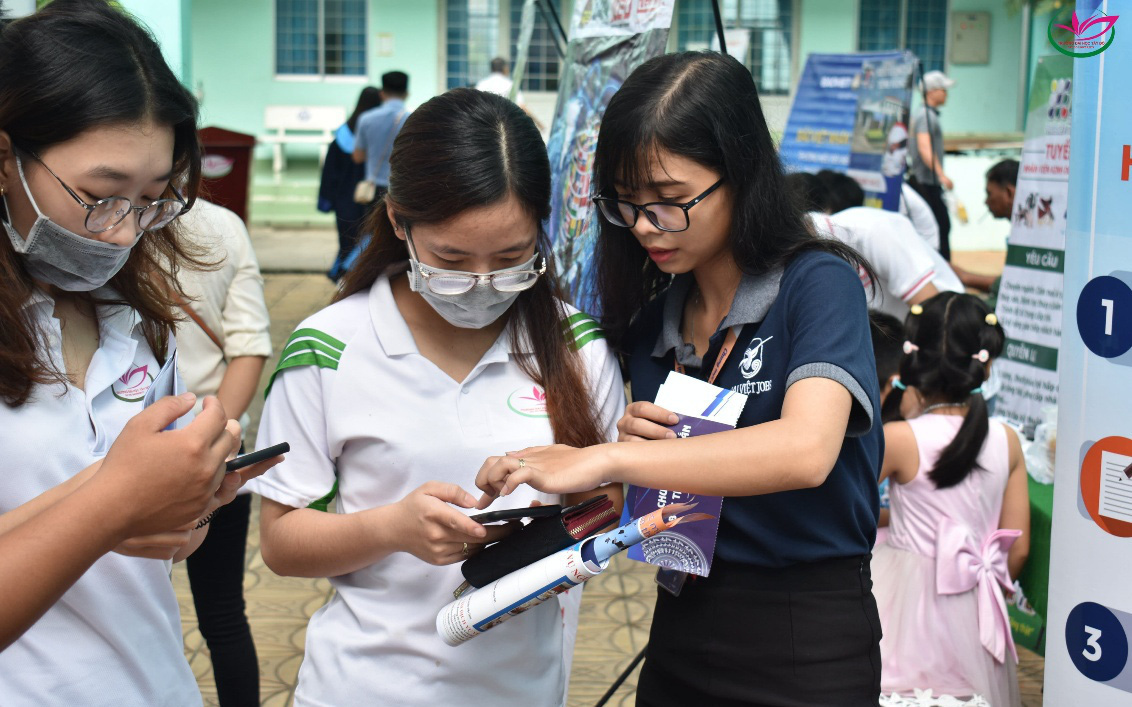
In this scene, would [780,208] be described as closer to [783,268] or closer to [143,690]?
[783,268]

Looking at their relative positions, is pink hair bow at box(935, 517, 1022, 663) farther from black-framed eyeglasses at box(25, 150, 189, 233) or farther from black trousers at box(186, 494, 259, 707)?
black-framed eyeglasses at box(25, 150, 189, 233)

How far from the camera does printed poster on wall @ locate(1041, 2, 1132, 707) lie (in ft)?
6.22

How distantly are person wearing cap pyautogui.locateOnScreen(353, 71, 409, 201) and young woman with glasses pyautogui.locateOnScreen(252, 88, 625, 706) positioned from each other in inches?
262

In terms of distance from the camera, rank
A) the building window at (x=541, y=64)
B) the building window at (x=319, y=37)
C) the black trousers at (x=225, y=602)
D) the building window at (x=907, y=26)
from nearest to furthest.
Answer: the black trousers at (x=225, y=602) → the building window at (x=319, y=37) → the building window at (x=907, y=26) → the building window at (x=541, y=64)

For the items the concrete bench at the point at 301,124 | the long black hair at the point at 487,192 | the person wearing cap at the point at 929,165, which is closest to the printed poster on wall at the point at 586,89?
the long black hair at the point at 487,192

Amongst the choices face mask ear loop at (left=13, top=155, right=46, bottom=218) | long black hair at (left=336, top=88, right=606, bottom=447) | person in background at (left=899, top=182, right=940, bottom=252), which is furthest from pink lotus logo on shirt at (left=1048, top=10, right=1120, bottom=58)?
person in background at (left=899, top=182, right=940, bottom=252)

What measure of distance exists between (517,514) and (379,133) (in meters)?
7.27

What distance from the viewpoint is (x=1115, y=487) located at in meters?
1.94

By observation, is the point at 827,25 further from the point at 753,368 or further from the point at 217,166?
the point at 753,368

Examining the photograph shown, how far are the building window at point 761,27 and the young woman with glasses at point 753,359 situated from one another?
15456 millimetres

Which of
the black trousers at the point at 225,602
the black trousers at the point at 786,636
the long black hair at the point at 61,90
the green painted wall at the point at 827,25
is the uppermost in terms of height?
the green painted wall at the point at 827,25

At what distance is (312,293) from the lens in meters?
10.7

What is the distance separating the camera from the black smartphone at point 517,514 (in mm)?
1493

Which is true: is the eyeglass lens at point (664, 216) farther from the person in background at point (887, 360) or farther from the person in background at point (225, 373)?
the person in background at point (887, 360)
